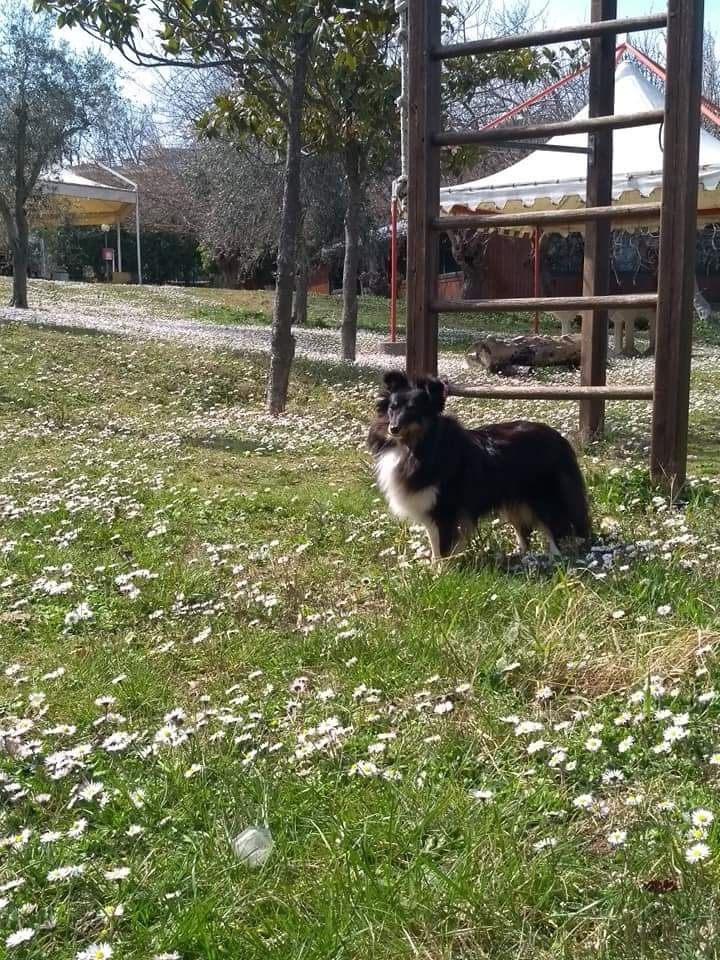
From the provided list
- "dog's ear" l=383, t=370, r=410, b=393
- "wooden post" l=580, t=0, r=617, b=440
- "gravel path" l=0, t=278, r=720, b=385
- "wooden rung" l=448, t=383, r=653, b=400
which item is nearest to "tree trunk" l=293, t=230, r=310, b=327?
"gravel path" l=0, t=278, r=720, b=385

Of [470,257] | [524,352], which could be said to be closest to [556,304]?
[524,352]

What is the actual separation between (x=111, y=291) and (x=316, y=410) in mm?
19295

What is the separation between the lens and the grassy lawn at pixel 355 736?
2.51 m

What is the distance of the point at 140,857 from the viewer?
2.92 m

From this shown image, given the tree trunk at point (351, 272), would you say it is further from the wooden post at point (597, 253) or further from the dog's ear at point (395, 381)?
the dog's ear at point (395, 381)

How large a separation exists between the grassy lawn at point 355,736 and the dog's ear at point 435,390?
0.92 metres

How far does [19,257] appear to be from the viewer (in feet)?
69.1

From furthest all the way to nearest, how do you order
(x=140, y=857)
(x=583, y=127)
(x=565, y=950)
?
(x=583, y=127) → (x=140, y=857) → (x=565, y=950)

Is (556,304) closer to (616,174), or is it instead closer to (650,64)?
(616,174)

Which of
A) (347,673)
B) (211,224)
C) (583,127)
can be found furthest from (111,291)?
(347,673)

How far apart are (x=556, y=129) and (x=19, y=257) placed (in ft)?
55.0

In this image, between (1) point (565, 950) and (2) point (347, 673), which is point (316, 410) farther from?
(1) point (565, 950)

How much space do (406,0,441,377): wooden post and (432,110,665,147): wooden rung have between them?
0.17 m

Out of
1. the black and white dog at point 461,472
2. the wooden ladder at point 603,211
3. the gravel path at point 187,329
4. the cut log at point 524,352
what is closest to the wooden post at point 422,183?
the wooden ladder at point 603,211
